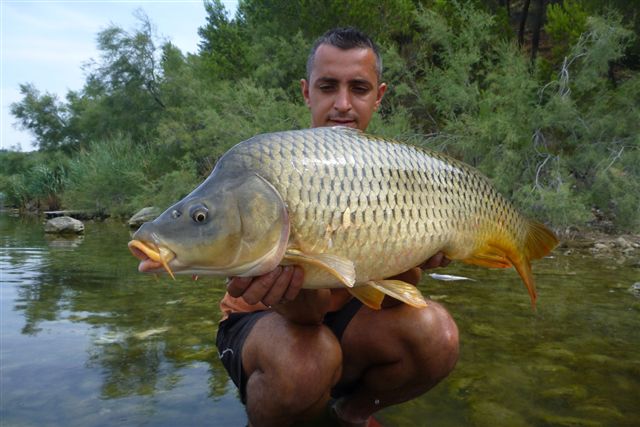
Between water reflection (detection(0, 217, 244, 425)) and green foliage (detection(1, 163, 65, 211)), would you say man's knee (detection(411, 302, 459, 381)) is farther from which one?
green foliage (detection(1, 163, 65, 211))

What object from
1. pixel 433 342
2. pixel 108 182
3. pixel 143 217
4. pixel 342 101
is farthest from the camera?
pixel 108 182

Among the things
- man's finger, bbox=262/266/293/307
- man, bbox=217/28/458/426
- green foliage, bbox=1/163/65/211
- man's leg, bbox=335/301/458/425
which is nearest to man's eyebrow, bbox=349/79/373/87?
man, bbox=217/28/458/426

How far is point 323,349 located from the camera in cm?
186

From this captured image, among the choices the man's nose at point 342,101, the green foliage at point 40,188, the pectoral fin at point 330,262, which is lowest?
the pectoral fin at point 330,262

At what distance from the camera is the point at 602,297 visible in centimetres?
430

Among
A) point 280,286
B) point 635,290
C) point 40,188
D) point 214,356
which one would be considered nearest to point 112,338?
point 214,356

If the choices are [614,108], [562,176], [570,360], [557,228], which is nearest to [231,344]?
[570,360]

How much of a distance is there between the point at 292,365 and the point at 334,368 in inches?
6.9

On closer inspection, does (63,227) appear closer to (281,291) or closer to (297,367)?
(297,367)

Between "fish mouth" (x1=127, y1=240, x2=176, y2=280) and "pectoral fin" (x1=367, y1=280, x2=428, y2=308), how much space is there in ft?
2.06

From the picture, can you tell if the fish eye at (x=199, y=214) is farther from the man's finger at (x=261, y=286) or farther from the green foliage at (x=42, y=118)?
the green foliage at (x=42, y=118)

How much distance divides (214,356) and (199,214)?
5.45 feet

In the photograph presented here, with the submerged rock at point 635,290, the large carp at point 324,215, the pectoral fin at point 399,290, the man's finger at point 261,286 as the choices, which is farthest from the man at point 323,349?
the submerged rock at point 635,290

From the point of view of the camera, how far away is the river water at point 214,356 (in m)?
2.16
